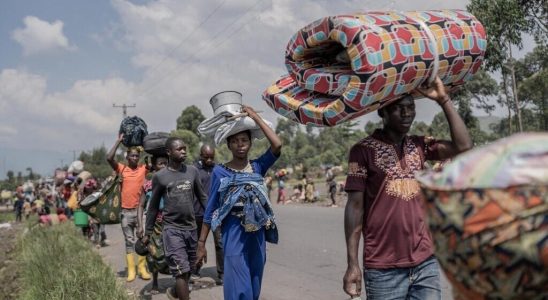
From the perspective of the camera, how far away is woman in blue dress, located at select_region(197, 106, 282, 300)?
14.6ft

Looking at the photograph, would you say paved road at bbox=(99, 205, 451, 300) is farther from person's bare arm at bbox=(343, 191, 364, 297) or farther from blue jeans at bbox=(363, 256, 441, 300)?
person's bare arm at bbox=(343, 191, 364, 297)

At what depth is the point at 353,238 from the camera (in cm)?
332

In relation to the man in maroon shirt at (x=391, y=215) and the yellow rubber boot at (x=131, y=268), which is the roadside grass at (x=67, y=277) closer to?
the yellow rubber boot at (x=131, y=268)

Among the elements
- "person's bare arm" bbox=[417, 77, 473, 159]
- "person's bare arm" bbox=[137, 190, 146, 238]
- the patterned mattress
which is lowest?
"person's bare arm" bbox=[137, 190, 146, 238]

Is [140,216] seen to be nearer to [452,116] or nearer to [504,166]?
[452,116]

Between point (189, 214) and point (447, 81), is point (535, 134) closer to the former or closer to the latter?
point (447, 81)

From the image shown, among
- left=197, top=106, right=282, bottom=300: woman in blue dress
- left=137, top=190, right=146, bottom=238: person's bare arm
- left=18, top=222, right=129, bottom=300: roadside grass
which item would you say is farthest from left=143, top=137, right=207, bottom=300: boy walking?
left=197, top=106, right=282, bottom=300: woman in blue dress

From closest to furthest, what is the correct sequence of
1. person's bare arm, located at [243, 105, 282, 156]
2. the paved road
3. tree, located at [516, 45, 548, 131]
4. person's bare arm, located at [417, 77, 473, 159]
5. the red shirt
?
person's bare arm, located at [417, 77, 473, 159], the red shirt, person's bare arm, located at [243, 105, 282, 156], the paved road, tree, located at [516, 45, 548, 131]

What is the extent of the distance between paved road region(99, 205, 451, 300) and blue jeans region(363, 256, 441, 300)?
299 cm

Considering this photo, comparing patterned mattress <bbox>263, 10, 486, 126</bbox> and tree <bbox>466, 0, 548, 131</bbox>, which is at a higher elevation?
tree <bbox>466, 0, 548, 131</bbox>

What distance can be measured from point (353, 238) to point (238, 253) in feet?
4.53

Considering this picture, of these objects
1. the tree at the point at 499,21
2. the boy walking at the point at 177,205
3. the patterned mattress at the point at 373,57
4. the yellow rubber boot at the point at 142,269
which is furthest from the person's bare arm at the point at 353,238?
the tree at the point at 499,21

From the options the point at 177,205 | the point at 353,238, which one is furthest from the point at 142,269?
the point at 353,238

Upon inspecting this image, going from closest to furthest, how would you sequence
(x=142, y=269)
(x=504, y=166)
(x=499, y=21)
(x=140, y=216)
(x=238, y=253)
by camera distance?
(x=504, y=166)
(x=238, y=253)
(x=140, y=216)
(x=142, y=269)
(x=499, y=21)
